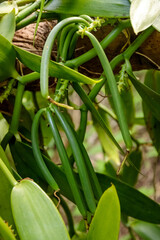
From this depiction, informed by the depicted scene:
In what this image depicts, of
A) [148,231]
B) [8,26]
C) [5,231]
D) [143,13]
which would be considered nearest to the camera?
[5,231]

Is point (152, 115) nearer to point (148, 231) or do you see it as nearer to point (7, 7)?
point (148, 231)

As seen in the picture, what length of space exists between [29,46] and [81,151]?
292mm

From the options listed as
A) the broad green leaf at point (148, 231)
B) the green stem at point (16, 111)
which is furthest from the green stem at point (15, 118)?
the broad green leaf at point (148, 231)

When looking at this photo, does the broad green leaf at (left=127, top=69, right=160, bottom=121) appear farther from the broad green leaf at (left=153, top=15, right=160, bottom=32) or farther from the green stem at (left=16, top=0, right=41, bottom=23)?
the green stem at (left=16, top=0, right=41, bottom=23)

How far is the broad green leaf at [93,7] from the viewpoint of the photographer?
0.56 m

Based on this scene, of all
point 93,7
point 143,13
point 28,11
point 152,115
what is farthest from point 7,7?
point 152,115

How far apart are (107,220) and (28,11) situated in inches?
16.0

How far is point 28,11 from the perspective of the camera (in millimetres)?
623

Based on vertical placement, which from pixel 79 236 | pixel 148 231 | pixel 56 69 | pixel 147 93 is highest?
pixel 56 69

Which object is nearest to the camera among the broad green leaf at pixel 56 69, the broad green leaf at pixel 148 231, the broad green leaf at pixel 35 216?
the broad green leaf at pixel 35 216

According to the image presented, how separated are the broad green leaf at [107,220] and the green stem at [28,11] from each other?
38cm

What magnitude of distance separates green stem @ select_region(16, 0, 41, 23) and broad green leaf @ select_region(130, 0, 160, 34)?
195 millimetres

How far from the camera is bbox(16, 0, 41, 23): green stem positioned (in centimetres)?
62

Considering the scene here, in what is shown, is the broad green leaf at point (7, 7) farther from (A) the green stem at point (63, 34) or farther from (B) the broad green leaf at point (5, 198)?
(B) the broad green leaf at point (5, 198)
